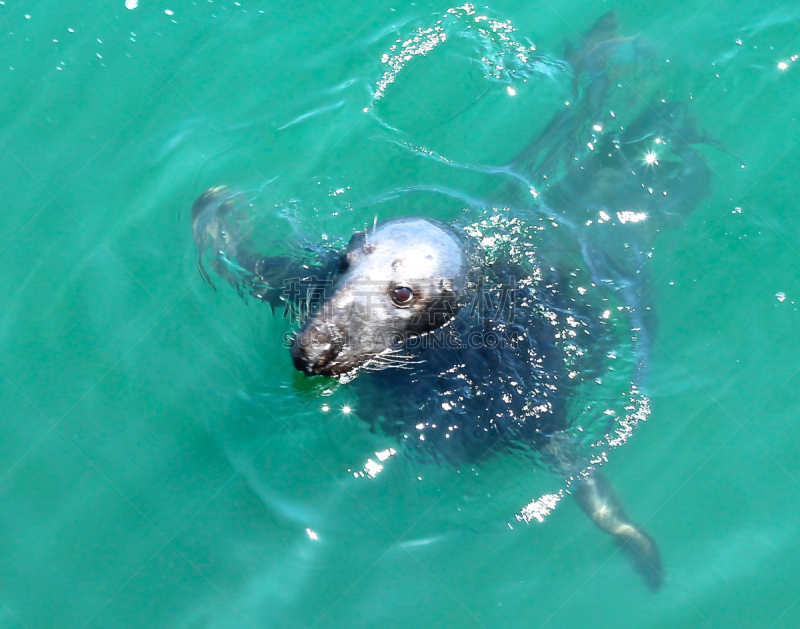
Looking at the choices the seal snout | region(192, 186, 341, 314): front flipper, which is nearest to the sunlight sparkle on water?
region(192, 186, 341, 314): front flipper

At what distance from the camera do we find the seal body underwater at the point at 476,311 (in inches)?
273

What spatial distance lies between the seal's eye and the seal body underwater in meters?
0.02

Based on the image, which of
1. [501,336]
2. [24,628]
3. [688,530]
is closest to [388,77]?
[501,336]

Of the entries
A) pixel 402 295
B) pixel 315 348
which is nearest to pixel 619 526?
pixel 402 295

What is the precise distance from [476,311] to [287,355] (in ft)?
7.31

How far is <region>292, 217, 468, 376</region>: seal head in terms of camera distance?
669cm

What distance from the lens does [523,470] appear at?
7.73 m

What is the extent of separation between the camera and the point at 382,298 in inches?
269

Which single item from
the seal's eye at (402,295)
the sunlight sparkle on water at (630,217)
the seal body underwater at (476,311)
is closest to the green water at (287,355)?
the seal body underwater at (476,311)

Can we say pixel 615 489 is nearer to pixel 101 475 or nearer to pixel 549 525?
pixel 549 525

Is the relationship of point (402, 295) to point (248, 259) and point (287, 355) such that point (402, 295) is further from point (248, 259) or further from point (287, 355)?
point (248, 259)

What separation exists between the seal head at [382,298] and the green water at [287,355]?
4.00 feet

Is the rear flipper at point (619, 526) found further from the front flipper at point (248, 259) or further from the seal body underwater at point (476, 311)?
the front flipper at point (248, 259)

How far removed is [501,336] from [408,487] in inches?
77.6
